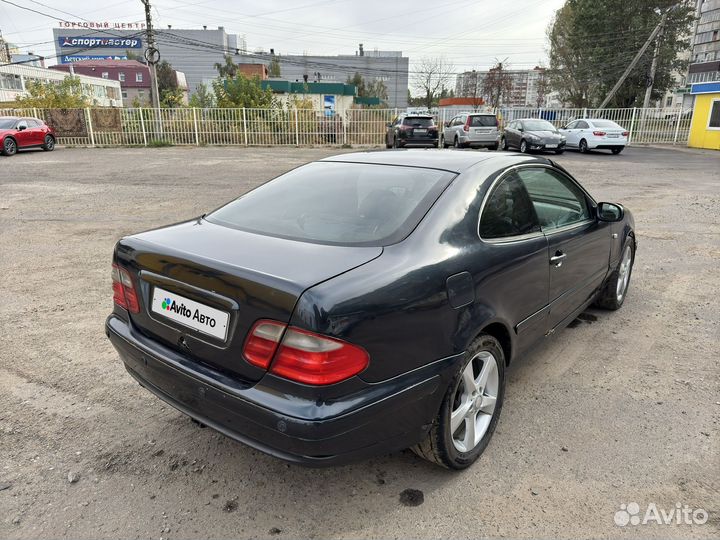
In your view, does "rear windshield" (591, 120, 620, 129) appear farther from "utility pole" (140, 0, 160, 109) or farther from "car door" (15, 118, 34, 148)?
"car door" (15, 118, 34, 148)

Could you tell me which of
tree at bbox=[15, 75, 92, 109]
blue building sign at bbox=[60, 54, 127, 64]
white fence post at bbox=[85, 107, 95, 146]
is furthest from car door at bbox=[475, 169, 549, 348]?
blue building sign at bbox=[60, 54, 127, 64]

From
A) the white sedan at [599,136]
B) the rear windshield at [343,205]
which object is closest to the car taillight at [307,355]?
the rear windshield at [343,205]

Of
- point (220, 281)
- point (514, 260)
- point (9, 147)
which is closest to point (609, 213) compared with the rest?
point (514, 260)

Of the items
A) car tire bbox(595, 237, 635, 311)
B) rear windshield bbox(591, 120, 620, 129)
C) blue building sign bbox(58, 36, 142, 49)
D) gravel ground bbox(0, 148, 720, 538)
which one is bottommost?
gravel ground bbox(0, 148, 720, 538)

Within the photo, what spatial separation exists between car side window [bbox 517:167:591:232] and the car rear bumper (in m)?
1.44

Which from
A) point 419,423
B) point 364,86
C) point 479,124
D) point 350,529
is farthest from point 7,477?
point 364,86

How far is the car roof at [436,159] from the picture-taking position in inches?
115

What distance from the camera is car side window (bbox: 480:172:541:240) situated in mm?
2678

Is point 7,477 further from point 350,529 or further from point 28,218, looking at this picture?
point 28,218

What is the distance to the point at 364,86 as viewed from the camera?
92.5 metres

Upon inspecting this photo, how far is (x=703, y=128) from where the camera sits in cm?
2434

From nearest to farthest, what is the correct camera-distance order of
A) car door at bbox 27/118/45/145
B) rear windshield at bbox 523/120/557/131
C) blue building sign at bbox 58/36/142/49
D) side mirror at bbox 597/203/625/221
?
side mirror at bbox 597/203/625/221 → car door at bbox 27/118/45/145 → rear windshield at bbox 523/120/557/131 → blue building sign at bbox 58/36/142/49

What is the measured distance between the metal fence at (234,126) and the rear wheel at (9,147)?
18.0 feet

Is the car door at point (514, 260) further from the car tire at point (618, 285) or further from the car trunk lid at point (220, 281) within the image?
the car tire at point (618, 285)
